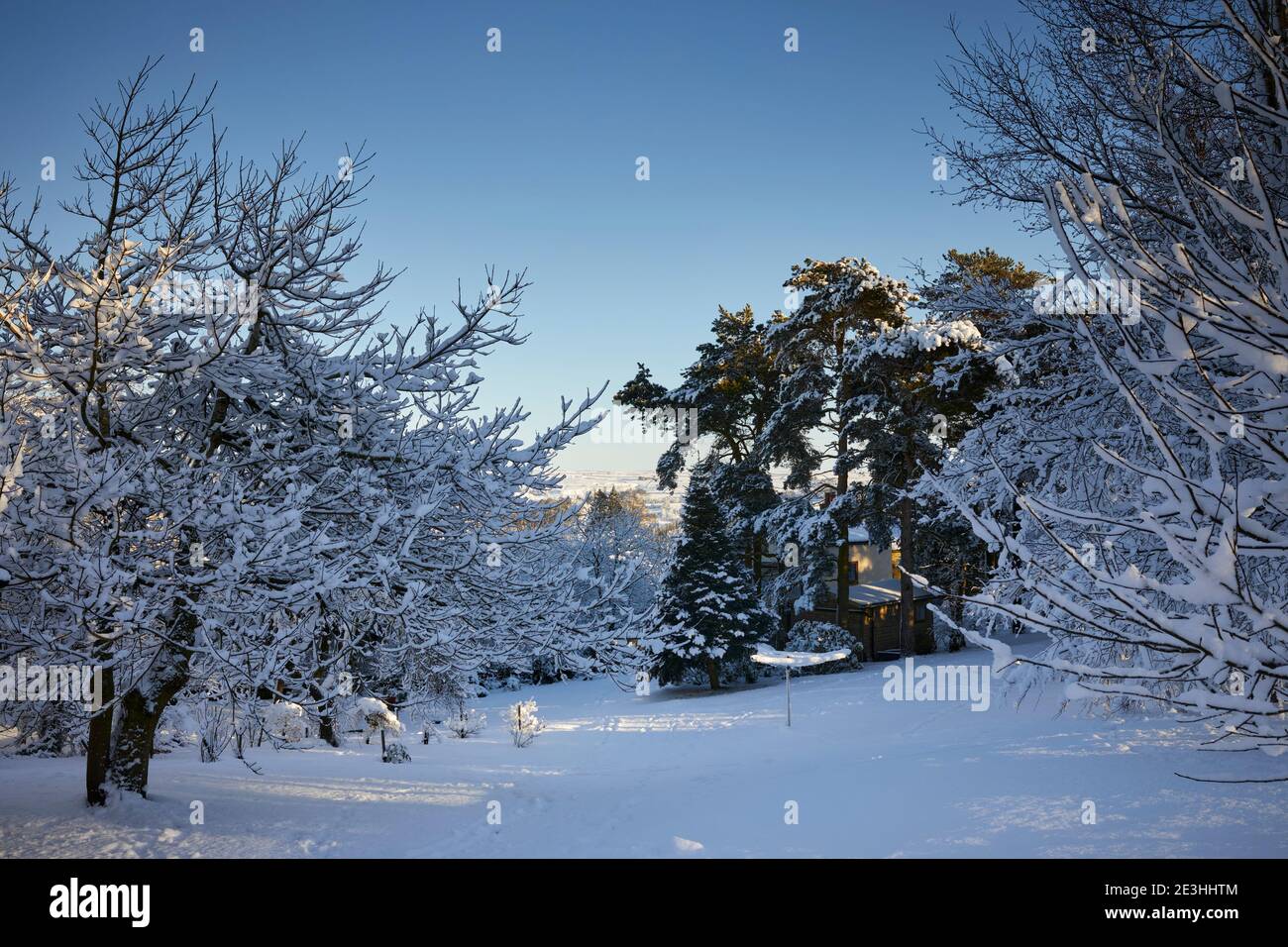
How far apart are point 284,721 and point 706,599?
14329mm

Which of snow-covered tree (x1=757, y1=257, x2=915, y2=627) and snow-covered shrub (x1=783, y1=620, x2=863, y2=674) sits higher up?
snow-covered tree (x1=757, y1=257, x2=915, y2=627)

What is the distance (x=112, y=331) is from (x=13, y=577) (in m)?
1.89

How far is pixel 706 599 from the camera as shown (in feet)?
85.0

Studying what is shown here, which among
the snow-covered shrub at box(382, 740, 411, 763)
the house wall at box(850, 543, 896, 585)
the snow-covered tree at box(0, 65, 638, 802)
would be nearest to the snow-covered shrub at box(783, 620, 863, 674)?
the house wall at box(850, 543, 896, 585)

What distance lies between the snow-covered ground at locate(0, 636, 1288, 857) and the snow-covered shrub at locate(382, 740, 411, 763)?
2.05 feet

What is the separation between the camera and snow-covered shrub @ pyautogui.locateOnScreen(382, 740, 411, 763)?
13.5 m

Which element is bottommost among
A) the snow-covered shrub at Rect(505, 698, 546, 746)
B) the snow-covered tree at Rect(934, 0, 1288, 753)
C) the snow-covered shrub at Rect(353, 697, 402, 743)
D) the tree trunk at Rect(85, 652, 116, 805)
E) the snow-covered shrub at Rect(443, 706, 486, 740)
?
the snow-covered shrub at Rect(443, 706, 486, 740)

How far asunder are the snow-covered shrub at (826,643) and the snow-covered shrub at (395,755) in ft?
52.1

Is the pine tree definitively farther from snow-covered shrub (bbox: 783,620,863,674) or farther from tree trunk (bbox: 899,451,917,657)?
tree trunk (bbox: 899,451,917,657)
